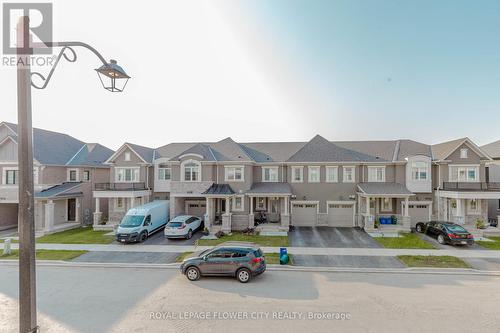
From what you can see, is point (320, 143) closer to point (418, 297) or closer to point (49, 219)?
point (418, 297)

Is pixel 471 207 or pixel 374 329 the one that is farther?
pixel 471 207

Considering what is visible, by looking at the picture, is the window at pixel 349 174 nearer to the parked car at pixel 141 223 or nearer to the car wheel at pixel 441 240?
the car wheel at pixel 441 240

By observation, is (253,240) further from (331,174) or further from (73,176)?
(73,176)

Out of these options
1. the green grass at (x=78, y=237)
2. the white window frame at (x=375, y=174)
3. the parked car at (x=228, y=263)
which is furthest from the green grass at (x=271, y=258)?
the white window frame at (x=375, y=174)

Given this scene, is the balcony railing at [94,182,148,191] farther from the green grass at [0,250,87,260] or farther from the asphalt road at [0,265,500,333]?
the asphalt road at [0,265,500,333]

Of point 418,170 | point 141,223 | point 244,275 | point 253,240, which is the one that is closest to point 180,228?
point 141,223

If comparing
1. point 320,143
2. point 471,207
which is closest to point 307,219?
point 320,143
